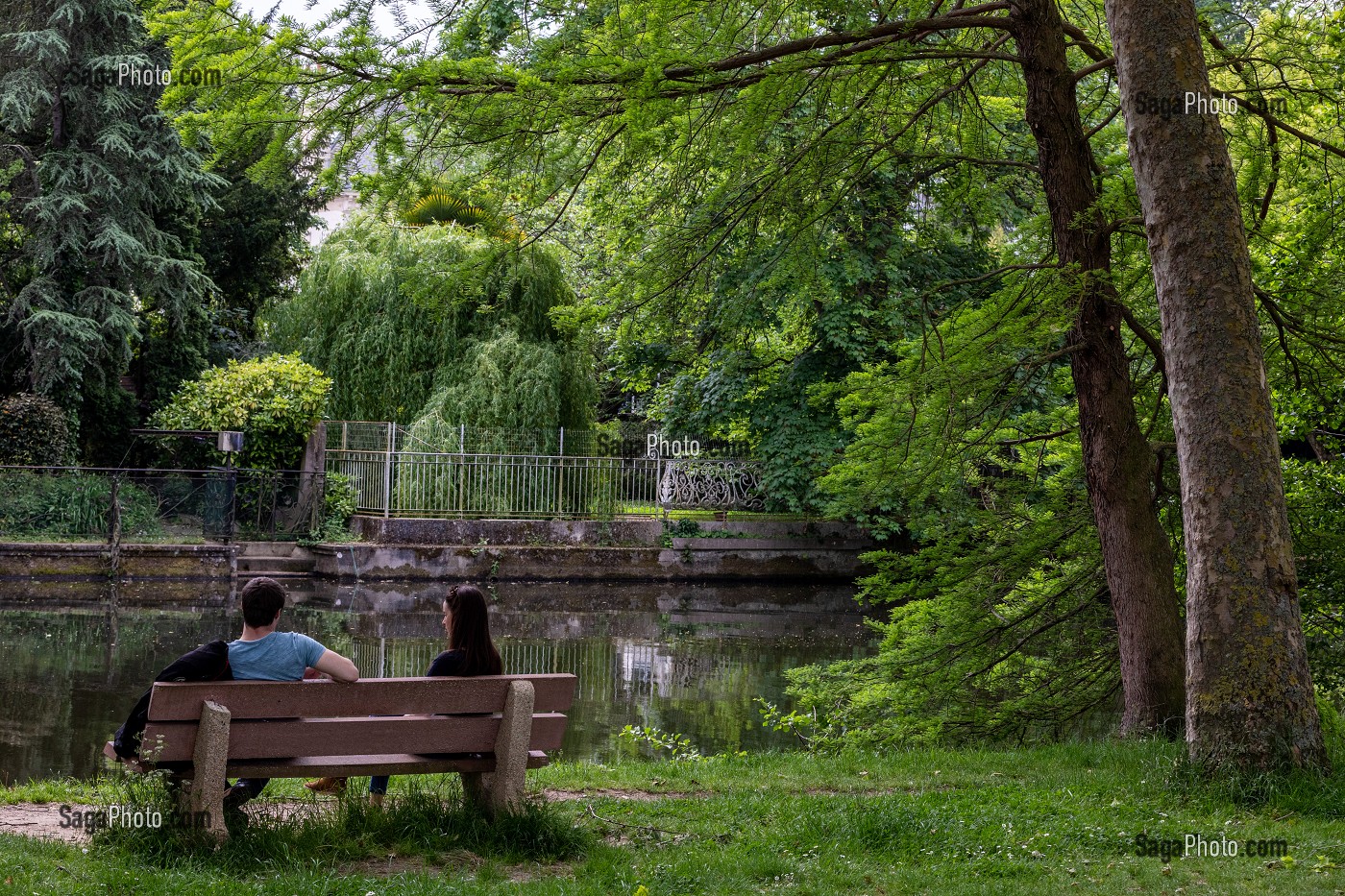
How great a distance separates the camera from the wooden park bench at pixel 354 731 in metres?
4.79

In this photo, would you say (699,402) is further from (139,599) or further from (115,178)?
(115,178)

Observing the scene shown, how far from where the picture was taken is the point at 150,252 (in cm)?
2570

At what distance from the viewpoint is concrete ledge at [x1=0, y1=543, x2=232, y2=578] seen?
65.8 ft

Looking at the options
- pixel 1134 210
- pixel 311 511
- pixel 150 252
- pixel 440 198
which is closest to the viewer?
pixel 1134 210

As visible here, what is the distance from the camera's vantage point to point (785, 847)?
5.35 metres

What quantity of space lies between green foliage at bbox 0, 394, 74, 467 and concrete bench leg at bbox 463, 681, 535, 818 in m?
20.2

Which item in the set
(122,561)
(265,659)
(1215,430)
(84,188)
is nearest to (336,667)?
(265,659)

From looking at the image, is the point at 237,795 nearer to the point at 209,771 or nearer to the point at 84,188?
the point at 209,771

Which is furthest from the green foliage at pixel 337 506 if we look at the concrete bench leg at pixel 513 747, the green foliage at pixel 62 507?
the concrete bench leg at pixel 513 747

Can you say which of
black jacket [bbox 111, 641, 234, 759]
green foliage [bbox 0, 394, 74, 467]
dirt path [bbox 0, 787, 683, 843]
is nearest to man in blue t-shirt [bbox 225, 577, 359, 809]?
black jacket [bbox 111, 641, 234, 759]

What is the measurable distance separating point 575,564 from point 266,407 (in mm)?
7076

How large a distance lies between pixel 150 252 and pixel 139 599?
30.8ft

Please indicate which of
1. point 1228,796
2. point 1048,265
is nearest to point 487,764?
point 1228,796

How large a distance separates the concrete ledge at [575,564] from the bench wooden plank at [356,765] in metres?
17.9
